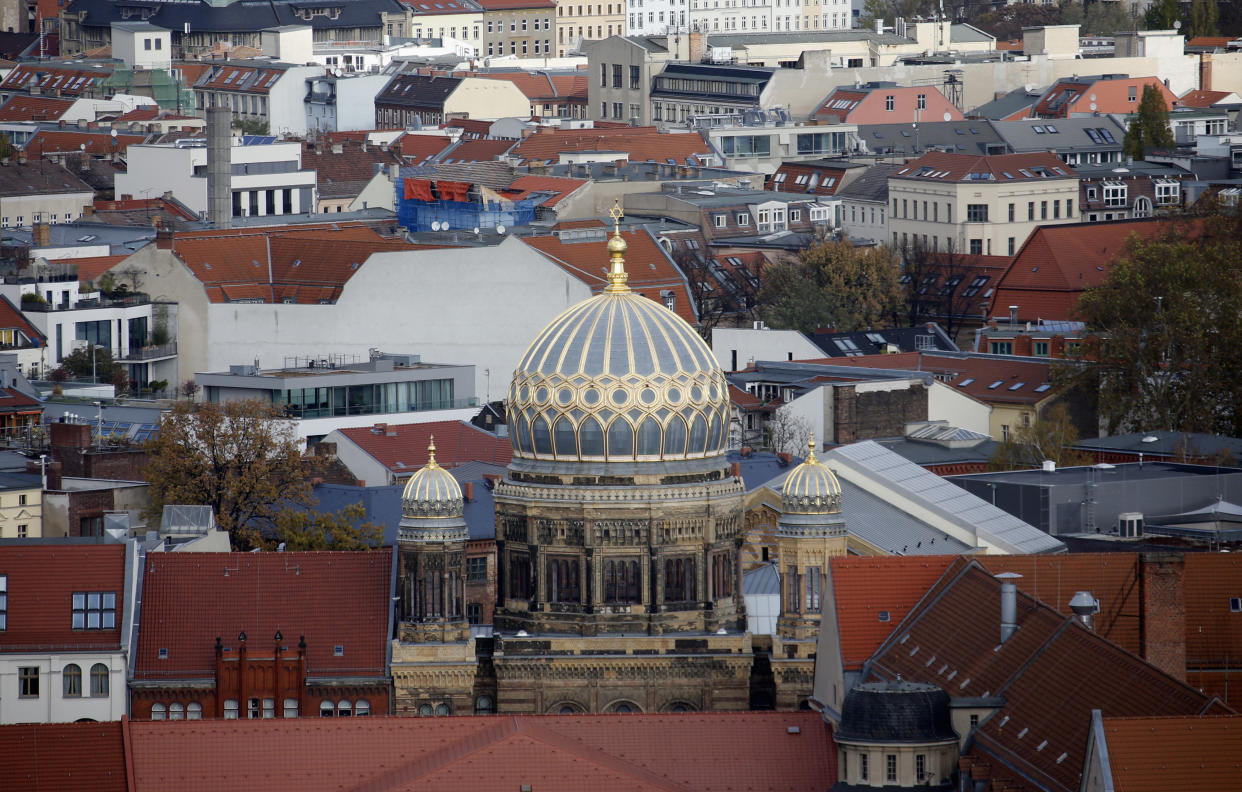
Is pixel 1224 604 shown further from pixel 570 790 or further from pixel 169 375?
pixel 169 375

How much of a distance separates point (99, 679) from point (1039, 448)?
175ft

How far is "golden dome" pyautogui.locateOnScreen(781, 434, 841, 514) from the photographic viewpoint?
378 ft

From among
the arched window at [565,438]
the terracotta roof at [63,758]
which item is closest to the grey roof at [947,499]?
the arched window at [565,438]

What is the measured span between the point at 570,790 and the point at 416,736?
4.97m

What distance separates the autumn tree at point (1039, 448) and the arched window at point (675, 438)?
3978 centimetres

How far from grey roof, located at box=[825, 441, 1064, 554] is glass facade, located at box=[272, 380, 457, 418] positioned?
107ft

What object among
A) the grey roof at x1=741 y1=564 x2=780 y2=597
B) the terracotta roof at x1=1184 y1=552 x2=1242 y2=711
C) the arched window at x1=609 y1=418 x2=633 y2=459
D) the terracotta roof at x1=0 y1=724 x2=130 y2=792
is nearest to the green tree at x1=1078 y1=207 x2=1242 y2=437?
the grey roof at x1=741 y1=564 x2=780 y2=597

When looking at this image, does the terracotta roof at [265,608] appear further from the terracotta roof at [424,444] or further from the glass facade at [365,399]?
the glass facade at [365,399]

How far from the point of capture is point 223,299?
19288 centimetres

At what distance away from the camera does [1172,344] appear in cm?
17150

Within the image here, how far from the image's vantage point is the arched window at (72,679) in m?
117

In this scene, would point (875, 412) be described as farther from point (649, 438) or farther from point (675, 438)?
point (649, 438)

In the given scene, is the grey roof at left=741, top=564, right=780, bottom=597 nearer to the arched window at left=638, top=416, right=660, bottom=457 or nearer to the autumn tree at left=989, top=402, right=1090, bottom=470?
the arched window at left=638, top=416, right=660, bottom=457

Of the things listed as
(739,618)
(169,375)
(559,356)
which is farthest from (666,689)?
(169,375)
